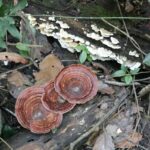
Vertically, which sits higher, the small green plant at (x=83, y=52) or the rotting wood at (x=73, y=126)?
the small green plant at (x=83, y=52)

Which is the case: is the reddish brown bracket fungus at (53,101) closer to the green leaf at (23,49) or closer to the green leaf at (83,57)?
the green leaf at (83,57)

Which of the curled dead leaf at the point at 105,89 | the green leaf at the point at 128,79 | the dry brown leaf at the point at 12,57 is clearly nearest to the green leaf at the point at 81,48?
the curled dead leaf at the point at 105,89

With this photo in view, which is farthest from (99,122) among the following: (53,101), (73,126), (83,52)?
(83,52)

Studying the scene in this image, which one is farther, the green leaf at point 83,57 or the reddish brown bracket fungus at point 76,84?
the green leaf at point 83,57

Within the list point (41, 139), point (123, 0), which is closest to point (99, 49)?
point (123, 0)

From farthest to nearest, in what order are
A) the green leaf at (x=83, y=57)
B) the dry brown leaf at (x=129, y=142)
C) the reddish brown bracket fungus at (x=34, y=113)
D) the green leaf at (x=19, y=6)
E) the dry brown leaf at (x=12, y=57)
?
1. the dry brown leaf at (x=12, y=57)
2. the green leaf at (x=83, y=57)
3. the dry brown leaf at (x=129, y=142)
4. the green leaf at (x=19, y=6)
5. the reddish brown bracket fungus at (x=34, y=113)

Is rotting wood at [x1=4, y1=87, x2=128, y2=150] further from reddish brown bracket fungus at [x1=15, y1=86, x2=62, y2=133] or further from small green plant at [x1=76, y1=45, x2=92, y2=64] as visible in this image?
small green plant at [x1=76, y1=45, x2=92, y2=64]

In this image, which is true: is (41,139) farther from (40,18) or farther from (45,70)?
(40,18)
